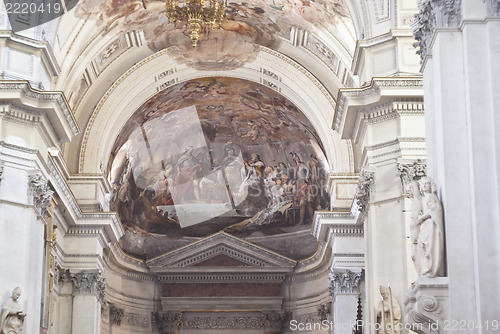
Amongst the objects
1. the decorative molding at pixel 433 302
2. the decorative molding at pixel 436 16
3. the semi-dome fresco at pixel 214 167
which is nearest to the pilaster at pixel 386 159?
the decorative molding at pixel 436 16

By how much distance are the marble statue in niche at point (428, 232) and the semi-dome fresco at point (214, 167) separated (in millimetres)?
Result: 16771

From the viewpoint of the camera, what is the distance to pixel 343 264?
83.3 feet

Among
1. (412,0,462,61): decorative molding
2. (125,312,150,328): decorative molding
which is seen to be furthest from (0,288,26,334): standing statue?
(125,312,150,328): decorative molding

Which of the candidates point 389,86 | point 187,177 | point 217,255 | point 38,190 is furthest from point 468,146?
point 187,177

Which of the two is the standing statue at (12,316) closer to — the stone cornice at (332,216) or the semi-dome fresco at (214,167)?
the stone cornice at (332,216)

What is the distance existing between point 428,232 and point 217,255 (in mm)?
22083

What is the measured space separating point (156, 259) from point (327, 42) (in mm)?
10791

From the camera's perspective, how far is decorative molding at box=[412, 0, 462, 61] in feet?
37.3

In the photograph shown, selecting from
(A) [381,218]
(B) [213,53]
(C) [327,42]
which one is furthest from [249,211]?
(A) [381,218]

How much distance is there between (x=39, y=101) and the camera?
61.2ft

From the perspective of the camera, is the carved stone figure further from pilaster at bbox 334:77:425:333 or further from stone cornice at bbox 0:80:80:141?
stone cornice at bbox 0:80:80:141

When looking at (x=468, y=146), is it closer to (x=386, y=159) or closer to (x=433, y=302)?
(x=433, y=302)

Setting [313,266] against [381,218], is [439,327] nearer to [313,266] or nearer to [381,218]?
[381,218]

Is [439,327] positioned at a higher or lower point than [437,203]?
lower
